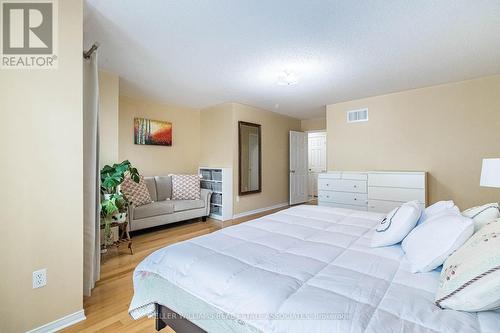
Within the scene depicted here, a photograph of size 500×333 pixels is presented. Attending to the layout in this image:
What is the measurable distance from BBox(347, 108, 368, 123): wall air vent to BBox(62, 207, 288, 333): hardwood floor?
357cm

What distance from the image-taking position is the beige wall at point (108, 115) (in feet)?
10.3

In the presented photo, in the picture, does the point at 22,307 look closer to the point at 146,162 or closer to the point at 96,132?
the point at 96,132

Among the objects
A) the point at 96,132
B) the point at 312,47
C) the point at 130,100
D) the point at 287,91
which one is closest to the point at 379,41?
the point at 312,47

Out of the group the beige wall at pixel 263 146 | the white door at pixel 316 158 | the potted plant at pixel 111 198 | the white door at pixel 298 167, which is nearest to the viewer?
the potted plant at pixel 111 198

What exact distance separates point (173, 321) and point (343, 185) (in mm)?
3571

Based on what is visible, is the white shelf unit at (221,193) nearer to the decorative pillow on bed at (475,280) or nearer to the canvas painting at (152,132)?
the canvas painting at (152,132)

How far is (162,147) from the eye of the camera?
4.75m

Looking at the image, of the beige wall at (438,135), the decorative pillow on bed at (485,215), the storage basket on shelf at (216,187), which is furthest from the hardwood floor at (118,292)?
the beige wall at (438,135)

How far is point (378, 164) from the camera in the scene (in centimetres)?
420

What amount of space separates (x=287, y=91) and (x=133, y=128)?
2.91 meters

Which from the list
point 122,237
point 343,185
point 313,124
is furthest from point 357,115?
point 122,237

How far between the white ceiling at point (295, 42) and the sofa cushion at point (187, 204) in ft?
6.41

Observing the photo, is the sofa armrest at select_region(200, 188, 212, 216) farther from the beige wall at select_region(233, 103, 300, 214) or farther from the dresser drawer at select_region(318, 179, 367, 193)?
the dresser drawer at select_region(318, 179, 367, 193)

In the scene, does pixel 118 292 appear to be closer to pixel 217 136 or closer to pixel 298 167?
pixel 217 136
